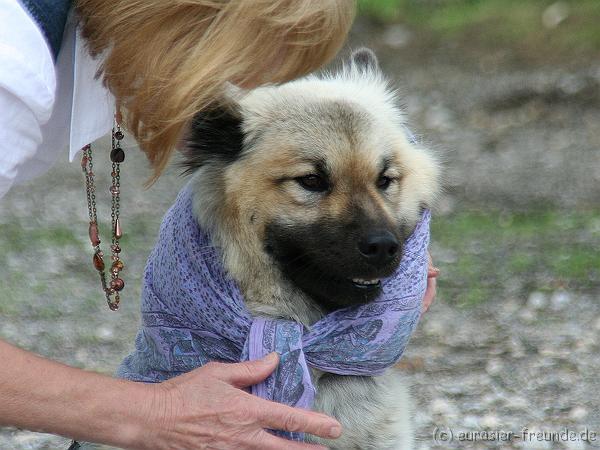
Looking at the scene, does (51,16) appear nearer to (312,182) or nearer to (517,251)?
(312,182)

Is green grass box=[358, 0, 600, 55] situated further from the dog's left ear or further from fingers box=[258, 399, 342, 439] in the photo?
fingers box=[258, 399, 342, 439]

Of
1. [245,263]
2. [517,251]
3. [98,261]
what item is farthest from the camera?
[517,251]

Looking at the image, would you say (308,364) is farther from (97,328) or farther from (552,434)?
(97,328)

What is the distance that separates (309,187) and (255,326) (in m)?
0.38

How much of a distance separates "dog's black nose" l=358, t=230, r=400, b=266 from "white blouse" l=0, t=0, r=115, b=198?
0.69 metres

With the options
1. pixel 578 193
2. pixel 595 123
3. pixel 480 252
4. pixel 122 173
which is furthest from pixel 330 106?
pixel 595 123

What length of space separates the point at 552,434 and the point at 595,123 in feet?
12.8

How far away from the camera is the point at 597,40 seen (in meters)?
7.68

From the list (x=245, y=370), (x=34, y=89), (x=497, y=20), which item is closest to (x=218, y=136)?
(x=245, y=370)

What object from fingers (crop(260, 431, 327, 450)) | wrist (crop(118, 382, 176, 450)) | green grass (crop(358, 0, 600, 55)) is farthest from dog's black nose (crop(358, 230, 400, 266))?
green grass (crop(358, 0, 600, 55))

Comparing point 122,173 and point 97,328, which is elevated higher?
point 122,173

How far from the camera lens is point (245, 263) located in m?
2.48

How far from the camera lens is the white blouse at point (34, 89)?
179 centimetres

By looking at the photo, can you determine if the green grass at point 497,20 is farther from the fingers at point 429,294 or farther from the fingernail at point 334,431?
the fingernail at point 334,431
